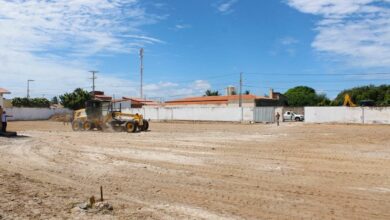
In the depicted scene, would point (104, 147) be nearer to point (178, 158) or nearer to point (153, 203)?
point (178, 158)

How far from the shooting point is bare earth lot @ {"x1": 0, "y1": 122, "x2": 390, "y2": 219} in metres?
7.93

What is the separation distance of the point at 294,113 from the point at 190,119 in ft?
44.6

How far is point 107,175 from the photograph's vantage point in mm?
12078

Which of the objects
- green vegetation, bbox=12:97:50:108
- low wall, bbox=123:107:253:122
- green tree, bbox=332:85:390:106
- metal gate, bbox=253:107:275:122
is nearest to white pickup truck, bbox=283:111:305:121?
metal gate, bbox=253:107:275:122

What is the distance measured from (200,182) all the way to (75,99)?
7459cm

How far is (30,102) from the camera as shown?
85.0 meters

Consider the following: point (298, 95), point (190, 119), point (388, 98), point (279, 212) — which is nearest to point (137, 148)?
point (279, 212)

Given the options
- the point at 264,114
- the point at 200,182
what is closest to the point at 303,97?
the point at 264,114

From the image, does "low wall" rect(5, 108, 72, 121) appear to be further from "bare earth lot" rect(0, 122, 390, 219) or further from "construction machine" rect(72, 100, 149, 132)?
"bare earth lot" rect(0, 122, 390, 219)

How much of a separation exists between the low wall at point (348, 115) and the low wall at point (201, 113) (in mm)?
7669

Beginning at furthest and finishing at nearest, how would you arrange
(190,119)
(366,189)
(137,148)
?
(190,119) < (137,148) < (366,189)

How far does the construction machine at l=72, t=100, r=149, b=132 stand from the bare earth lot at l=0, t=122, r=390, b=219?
13.9 metres

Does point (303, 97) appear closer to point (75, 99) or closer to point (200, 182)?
point (75, 99)

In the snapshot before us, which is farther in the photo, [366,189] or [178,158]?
[178,158]
